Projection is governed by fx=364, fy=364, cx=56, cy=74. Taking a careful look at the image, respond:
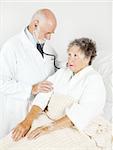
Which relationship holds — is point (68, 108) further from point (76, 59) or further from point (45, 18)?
Answer: point (45, 18)

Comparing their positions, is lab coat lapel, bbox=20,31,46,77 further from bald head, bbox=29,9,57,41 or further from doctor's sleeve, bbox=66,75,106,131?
doctor's sleeve, bbox=66,75,106,131

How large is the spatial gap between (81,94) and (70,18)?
29.8 inches

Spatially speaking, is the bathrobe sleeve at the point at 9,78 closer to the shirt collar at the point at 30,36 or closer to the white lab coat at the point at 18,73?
the white lab coat at the point at 18,73

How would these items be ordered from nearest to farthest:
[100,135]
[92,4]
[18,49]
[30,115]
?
[100,135] < [30,115] < [18,49] < [92,4]

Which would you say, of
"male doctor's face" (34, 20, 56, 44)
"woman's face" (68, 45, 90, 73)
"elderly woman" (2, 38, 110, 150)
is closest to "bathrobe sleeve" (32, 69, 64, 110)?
"elderly woman" (2, 38, 110, 150)

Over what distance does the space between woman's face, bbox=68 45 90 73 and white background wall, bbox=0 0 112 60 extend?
500 mm

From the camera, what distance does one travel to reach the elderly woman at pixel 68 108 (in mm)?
1827

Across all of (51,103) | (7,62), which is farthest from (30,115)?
(7,62)

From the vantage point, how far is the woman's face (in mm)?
2027

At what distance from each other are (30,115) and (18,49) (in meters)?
0.42

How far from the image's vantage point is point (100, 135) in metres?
1.90

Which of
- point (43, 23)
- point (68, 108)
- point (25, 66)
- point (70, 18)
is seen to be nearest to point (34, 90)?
point (25, 66)

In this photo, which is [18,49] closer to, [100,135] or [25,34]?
[25,34]

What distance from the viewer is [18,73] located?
86.8 inches
